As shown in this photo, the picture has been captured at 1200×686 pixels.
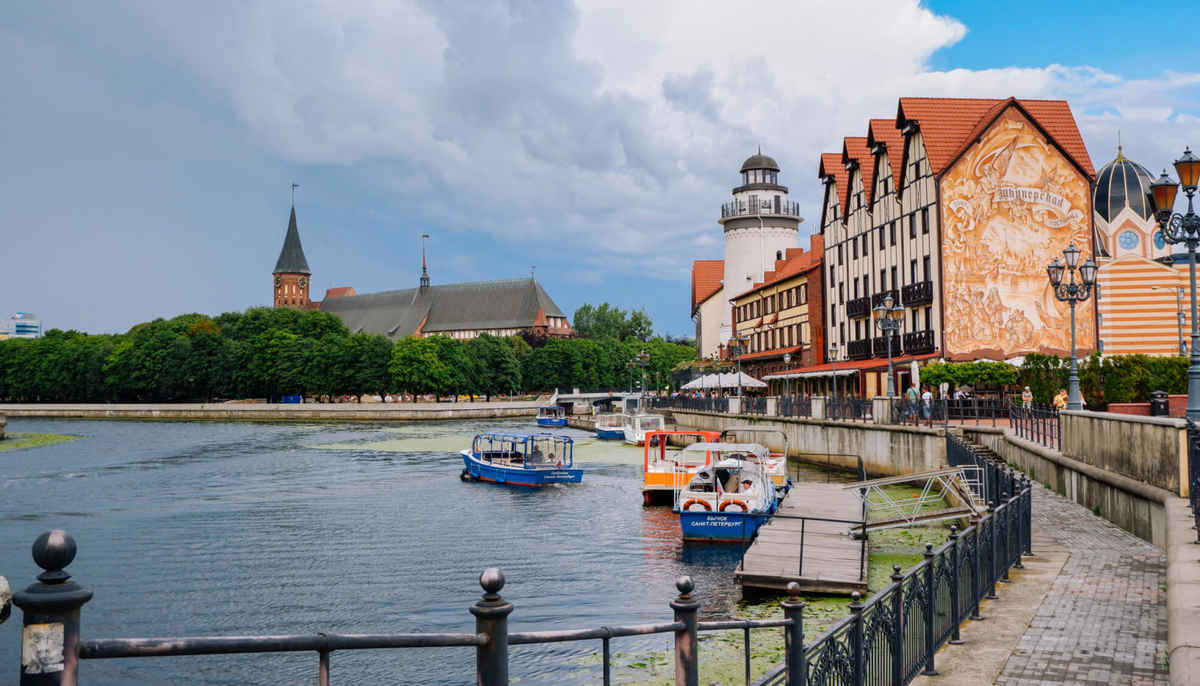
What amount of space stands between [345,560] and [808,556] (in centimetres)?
1284

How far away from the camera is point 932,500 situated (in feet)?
92.1

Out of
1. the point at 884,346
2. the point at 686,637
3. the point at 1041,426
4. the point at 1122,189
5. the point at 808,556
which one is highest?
the point at 1122,189

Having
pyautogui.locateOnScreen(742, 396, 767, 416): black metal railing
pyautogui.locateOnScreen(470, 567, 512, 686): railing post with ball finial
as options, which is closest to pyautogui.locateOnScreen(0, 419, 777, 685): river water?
pyautogui.locateOnScreen(470, 567, 512, 686): railing post with ball finial

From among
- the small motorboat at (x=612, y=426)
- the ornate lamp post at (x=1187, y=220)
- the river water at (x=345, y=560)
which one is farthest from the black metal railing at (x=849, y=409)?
the small motorboat at (x=612, y=426)

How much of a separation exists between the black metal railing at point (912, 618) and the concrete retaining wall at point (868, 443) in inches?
931

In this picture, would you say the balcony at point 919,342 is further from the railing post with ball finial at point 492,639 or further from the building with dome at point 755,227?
the railing post with ball finial at point 492,639

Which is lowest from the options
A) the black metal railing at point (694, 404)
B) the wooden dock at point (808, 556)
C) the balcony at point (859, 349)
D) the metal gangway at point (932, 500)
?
the wooden dock at point (808, 556)

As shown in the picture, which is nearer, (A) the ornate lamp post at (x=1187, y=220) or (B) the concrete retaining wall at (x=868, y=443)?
(A) the ornate lamp post at (x=1187, y=220)

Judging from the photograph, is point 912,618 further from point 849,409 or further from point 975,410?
point 849,409

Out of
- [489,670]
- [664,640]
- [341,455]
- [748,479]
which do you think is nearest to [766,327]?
[341,455]

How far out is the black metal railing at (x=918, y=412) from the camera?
39562 millimetres

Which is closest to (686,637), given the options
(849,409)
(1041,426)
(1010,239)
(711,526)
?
(711,526)

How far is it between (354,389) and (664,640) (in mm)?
126477

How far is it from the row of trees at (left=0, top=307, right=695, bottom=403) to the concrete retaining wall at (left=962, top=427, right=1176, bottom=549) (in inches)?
4340
